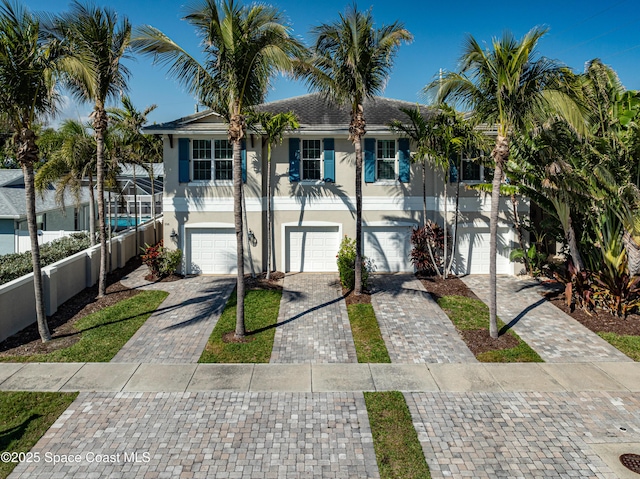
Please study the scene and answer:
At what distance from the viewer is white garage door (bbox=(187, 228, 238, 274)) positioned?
57.7 feet

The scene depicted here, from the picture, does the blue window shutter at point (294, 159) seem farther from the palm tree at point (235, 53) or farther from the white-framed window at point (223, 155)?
the palm tree at point (235, 53)

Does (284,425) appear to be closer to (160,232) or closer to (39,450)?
(39,450)

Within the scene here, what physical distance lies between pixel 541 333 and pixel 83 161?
16870 millimetres

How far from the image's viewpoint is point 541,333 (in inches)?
457

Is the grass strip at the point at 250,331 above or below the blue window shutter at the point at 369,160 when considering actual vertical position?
below

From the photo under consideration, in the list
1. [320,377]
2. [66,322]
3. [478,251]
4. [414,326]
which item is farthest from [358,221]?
[66,322]

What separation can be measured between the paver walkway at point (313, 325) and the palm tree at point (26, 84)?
568 cm

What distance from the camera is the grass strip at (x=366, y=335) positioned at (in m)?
10.2

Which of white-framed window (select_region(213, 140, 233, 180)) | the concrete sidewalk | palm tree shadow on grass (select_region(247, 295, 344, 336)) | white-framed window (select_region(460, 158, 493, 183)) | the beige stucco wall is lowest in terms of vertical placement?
the concrete sidewalk

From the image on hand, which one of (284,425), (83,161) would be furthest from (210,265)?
(284,425)

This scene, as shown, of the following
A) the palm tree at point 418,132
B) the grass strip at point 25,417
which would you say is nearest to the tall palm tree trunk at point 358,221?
the palm tree at point 418,132

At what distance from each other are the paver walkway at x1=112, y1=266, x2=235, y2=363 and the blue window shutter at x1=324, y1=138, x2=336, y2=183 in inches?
204

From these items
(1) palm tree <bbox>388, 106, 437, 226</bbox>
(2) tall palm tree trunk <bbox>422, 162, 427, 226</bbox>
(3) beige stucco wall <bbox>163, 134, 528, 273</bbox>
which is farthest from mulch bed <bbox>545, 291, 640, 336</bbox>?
(1) palm tree <bbox>388, 106, 437, 226</bbox>

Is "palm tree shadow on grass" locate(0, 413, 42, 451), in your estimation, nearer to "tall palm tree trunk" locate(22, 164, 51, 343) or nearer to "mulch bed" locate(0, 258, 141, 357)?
"mulch bed" locate(0, 258, 141, 357)
